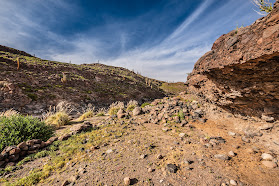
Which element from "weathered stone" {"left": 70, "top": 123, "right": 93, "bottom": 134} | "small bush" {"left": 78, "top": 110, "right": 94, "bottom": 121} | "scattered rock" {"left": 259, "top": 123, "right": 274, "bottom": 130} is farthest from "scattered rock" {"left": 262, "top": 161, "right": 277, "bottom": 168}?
"small bush" {"left": 78, "top": 110, "right": 94, "bottom": 121}

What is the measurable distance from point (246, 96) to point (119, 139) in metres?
4.77

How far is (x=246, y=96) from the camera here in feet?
12.4

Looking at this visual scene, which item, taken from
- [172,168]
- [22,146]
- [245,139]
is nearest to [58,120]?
[22,146]

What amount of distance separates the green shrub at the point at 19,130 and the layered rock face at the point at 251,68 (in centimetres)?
740

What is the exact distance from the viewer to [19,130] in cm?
476

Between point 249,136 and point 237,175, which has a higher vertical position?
point 249,136

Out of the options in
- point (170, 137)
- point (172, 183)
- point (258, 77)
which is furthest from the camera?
point (170, 137)

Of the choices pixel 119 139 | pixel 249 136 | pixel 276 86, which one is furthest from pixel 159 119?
pixel 276 86

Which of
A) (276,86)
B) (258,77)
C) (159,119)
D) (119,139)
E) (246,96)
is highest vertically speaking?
(258,77)

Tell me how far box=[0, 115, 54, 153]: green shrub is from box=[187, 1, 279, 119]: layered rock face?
24.3 ft

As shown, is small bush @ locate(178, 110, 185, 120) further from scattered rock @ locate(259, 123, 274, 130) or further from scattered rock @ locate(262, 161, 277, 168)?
scattered rock @ locate(262, 161, 277, 168)

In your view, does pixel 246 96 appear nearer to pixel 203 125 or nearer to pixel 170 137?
pixel 203 125

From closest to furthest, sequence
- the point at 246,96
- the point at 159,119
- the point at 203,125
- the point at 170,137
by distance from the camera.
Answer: the point at 246,96 < the point at 170,137 < the point at 203,125 < the point at 159,119

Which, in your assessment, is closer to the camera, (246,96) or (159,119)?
(246,96)
